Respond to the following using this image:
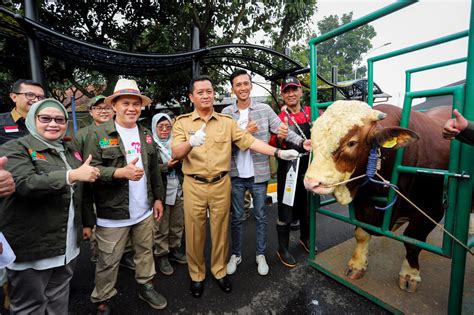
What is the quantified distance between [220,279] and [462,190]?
2.15 metres

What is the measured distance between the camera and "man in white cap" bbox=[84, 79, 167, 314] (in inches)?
84.0

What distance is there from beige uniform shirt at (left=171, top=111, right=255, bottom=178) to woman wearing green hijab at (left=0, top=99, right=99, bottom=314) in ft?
3.07

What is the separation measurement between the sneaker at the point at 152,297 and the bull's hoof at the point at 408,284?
2266 millimetres

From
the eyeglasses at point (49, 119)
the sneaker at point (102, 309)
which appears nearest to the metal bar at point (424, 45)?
the eyeglasses at point (49, 119)

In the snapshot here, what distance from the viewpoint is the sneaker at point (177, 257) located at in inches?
123

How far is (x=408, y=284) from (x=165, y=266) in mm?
2516

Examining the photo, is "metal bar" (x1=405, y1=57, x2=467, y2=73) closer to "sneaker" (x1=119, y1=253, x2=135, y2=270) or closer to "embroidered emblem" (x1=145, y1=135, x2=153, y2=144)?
"embroidered emblem" (x1=145, y1=135, x2=153, y2=144)

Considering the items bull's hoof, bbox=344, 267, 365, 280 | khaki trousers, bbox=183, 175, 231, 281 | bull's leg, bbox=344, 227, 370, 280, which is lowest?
bull's hoof, bbox=344, 267, 365, 280

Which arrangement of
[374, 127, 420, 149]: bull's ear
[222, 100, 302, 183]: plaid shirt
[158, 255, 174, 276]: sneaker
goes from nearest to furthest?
[374, 127, 420, 149]: bull's ear < [222, 100, 302, 183]: plaid shirt < [158, 255, 174, 276]: sneaker

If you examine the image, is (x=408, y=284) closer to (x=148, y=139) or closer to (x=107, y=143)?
(x=148, y=139)

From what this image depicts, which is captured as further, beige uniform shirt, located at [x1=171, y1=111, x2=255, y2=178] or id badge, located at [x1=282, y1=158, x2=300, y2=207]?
id badge, located at [x1=282, y1=158, x2=300, y2=207]

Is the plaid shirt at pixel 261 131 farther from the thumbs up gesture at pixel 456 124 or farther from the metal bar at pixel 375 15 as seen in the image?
the thumbs up gesture at pixel 456 124

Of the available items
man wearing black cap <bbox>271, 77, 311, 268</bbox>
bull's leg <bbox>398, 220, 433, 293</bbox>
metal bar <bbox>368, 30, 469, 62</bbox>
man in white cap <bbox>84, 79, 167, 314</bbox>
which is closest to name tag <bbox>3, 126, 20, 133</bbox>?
man in white cap <bbox>84, 79, 167, 314</bbox>

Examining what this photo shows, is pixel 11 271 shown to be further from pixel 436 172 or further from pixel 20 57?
pixel 20 57
